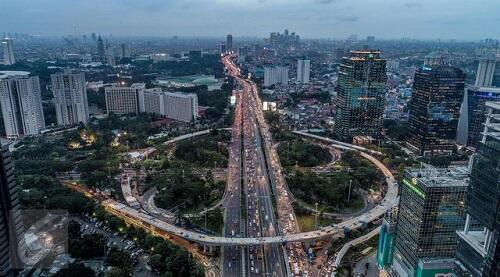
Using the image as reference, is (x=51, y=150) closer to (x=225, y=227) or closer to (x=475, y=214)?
(x=225, y=227)

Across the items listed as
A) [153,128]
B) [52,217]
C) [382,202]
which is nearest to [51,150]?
[153,128]

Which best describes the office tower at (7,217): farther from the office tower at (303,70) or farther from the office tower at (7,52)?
the office tower at (7,52)

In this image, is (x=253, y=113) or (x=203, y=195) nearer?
(x=203, y=195)

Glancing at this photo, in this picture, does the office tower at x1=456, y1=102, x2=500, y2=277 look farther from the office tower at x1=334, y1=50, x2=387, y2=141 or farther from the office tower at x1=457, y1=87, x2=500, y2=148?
the office tower at x1=457, y1=87, x2=500, y2=148

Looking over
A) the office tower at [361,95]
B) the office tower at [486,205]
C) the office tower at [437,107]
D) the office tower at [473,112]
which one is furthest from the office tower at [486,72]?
the office tower at [486,205]

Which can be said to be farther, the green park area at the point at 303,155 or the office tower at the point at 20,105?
the office tower at the point at 20,105

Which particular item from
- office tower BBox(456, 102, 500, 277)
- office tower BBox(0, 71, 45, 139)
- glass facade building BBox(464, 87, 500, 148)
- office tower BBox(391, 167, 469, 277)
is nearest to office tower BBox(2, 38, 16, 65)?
office tower BBox(0, 71, 45, 139)
